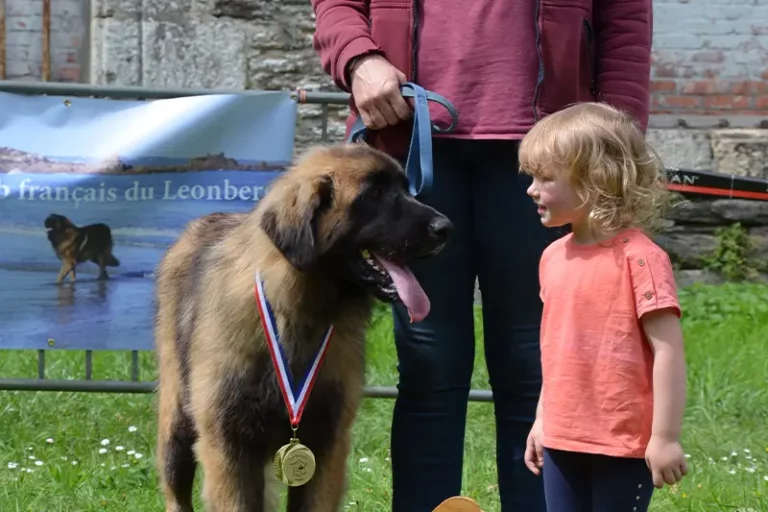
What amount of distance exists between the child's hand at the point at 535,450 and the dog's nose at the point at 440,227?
0.59m

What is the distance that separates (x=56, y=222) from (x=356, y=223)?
2318 mm

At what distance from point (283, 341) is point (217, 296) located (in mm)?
290

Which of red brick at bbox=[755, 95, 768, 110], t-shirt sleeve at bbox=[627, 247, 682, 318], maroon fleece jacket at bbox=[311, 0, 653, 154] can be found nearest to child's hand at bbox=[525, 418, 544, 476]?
t-shirt sleeve at bbox=[627, 247, 682, 318]

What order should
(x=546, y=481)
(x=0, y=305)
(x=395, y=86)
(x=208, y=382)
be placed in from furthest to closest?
(x=0, y=305), (x=208, y=382), (x=395, y=86), (x=546, y=481)

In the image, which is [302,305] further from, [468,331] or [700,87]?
[700,87]

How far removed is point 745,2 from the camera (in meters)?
8.46

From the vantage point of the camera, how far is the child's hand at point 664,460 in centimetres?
258

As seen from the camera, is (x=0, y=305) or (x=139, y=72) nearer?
(x=0, y=305)

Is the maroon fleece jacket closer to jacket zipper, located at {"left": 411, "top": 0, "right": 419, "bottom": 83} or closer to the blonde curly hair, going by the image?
jacket zipper, located at {"left": 411, "top": 0, "right": 419, "bottom": 83}

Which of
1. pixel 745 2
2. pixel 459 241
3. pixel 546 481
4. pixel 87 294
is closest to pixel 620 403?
pixel 546 481

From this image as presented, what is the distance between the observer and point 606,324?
106 inches

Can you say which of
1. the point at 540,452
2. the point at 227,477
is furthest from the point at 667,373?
the point at 227,477

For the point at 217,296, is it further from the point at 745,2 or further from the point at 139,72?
the point at 745,2

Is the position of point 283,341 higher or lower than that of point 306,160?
lower
